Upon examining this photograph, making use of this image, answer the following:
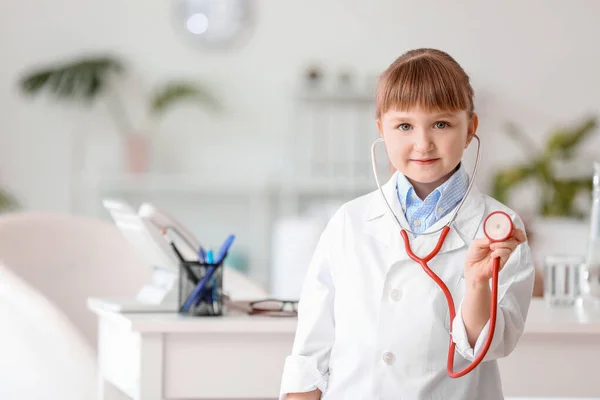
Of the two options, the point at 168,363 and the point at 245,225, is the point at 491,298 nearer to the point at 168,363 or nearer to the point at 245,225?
the point at 168,363

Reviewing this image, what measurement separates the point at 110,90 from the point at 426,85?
4.55 m

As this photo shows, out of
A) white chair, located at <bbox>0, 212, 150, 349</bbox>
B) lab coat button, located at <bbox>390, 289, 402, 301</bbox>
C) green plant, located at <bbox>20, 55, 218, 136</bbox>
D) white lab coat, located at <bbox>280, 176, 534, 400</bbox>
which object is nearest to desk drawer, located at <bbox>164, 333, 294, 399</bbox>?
white lab coat, located at <bbox>280, 176, 534, 400</bbox>

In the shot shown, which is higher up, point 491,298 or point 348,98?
point 348,98

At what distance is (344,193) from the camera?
554cm

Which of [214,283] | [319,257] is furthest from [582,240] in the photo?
[319,257]

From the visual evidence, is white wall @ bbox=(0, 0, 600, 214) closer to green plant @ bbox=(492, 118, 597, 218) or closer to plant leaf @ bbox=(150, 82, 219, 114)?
plant leaf @ bbox=(150, 82, 219, 114)

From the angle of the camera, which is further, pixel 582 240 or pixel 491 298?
pixel 582 240

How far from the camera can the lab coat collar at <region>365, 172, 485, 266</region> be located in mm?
1302

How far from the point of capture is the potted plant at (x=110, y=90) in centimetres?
538

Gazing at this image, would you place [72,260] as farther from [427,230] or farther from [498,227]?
[498,227]

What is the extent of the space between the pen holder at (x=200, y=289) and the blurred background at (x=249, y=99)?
3.64 metres

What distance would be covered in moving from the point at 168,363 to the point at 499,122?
4.41 meters

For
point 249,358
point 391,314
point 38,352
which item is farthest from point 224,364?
point 38,352

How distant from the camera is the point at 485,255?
45.7 inches
